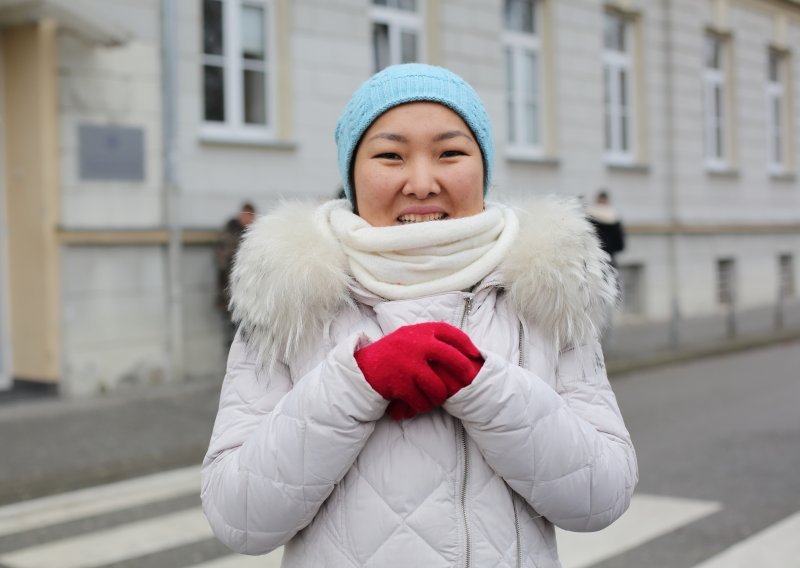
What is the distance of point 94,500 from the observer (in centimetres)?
657

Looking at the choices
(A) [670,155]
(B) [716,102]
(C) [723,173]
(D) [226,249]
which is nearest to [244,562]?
(D) [226,249]

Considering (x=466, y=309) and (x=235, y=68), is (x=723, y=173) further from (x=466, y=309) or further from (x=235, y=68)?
(x=466, y=309)

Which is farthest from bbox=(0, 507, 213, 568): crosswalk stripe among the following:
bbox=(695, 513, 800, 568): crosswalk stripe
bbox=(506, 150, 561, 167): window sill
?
bbox=(506, 150, 561, 167): window sill

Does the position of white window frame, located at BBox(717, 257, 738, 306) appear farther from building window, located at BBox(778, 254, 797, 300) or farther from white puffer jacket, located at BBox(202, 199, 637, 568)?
white puffer jacket, located at BBox(202, 199, 637, 568)

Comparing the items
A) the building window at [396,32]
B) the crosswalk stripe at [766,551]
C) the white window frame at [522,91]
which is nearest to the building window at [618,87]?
the white window frame at [522,91]

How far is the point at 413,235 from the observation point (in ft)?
6.07

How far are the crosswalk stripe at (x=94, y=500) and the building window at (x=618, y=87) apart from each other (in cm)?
1173

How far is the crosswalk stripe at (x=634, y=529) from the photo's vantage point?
508cm

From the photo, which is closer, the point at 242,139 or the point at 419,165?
the point at 419,165

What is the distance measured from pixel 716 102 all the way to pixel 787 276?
425cm

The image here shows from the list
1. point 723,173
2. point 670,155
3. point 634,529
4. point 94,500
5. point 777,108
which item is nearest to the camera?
point 634,529

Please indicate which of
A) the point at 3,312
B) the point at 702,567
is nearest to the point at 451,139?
the point at 702,567

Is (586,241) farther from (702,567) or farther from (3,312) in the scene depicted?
(3,312)

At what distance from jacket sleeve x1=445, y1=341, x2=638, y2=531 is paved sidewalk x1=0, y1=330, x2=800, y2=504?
559 centimetres
